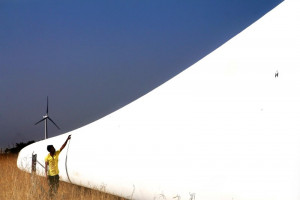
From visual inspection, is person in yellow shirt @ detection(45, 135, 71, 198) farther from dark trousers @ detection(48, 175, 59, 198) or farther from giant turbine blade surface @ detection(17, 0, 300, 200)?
giant turbine blade surface @ detection(17, 0, 300, 200)

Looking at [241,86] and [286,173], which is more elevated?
[241,86]

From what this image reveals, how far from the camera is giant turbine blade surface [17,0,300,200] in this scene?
3.32 metres

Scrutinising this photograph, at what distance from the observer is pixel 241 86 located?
3.71 metres

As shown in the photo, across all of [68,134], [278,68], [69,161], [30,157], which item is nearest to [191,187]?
[278,68]

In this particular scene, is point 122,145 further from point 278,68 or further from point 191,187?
point 278,68

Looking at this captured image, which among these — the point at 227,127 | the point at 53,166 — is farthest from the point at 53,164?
the point at 227,127

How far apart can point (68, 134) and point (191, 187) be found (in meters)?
4.01

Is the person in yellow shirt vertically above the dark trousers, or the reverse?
the person in yellow shirt

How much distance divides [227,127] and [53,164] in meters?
4.69

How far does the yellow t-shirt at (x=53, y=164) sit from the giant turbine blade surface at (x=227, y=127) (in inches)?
101

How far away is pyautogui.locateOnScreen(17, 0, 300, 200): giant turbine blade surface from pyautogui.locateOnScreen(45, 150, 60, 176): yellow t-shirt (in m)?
2.57

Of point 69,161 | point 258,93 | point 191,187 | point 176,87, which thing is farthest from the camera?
point 69,161

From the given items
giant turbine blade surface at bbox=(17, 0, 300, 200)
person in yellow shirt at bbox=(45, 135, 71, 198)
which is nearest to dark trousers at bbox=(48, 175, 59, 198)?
person in yellow shirt at bbox=(45, 135, 71, 198)

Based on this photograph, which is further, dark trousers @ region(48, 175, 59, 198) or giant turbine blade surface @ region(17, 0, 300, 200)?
dark trousers @ region(48, 175, 59, 198)
